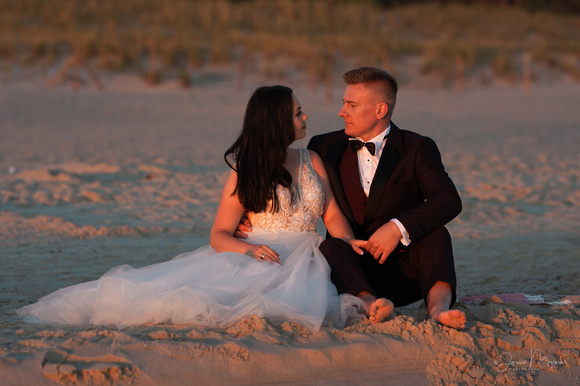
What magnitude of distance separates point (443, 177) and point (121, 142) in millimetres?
9906

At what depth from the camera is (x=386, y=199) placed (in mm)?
4512

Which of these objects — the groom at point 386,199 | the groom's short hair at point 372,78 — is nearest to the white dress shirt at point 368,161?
the groom at point 386,199

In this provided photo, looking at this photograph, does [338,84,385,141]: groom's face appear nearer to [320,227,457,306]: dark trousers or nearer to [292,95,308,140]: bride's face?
[292,95,308,140]: bride's face

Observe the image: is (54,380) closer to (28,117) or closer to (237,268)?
(237,268)

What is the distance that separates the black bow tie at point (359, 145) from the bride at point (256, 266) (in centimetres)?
22

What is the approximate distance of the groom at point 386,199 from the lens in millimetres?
4164

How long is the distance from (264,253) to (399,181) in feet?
3.19

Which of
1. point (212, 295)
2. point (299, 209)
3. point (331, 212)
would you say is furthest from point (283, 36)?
point (212, 295)

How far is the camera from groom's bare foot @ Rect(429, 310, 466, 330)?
→ 379 cm

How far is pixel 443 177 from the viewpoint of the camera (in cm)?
443

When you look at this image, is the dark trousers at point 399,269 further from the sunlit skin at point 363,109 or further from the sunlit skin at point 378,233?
the sunlit skin at point 363,109

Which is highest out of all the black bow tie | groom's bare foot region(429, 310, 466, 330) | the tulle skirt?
the black bow tie

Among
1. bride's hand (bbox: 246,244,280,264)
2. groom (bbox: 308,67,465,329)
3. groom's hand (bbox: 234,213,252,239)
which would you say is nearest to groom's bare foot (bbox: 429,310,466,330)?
groom (bbox: 308,67,465,329)

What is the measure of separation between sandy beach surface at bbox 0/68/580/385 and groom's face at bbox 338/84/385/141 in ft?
1.34
